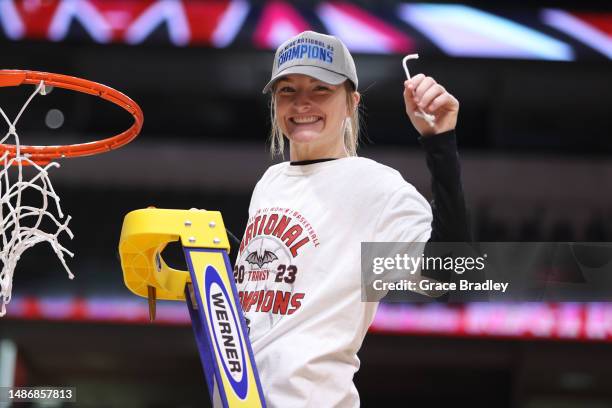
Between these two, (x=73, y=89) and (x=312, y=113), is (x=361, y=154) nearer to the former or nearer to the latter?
(x=73, y=89)

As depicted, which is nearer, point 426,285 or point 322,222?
point 426,285

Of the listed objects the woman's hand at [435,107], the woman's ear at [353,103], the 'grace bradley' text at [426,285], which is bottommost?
the 'grace bradley' text at [426,285]

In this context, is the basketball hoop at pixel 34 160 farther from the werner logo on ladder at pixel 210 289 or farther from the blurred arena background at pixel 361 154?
the blurred arena background at pixel 361 154

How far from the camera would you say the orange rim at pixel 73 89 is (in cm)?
208

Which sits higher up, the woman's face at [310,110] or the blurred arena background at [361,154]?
the blurred arena background at [361,154]

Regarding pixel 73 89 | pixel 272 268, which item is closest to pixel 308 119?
pixel 272 268

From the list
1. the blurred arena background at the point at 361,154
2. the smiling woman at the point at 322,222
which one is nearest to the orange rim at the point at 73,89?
the smiling woman at the point at 322,222

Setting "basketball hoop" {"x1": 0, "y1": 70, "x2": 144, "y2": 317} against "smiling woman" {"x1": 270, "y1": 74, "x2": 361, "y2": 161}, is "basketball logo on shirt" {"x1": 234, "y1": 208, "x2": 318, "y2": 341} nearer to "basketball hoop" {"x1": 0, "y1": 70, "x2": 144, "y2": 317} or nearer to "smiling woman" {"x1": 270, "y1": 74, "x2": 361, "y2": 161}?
"smiling woman" {"x1": 270, "y1": 74, "x2": 361, "y2": 161}

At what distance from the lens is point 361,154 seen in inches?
221

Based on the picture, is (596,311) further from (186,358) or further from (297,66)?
(297,66)

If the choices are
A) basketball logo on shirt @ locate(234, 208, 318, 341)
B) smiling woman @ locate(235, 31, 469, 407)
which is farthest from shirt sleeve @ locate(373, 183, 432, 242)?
basketball logo on shirt @ locate(234, 208, 318, 341)

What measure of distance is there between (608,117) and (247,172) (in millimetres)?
2534

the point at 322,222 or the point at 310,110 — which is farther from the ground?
the point at 310,110

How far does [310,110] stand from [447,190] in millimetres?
433
